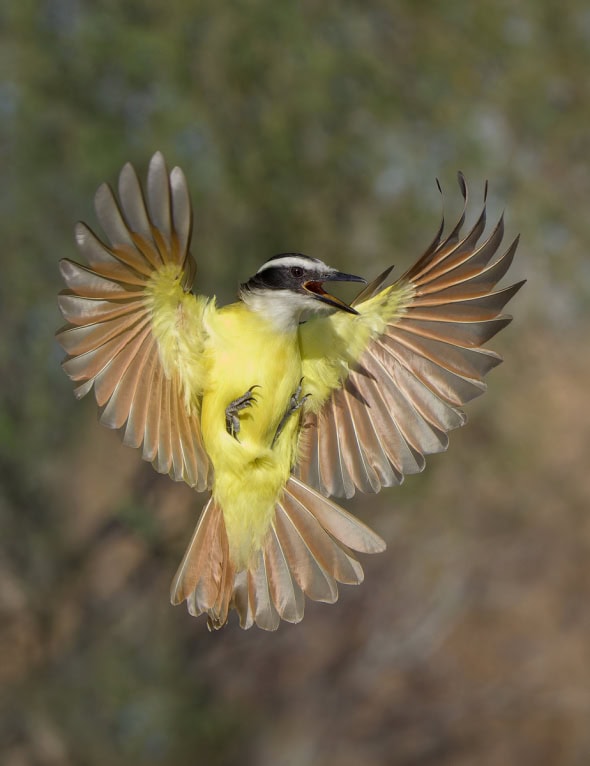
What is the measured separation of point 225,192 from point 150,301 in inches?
103

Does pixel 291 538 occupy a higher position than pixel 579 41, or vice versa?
pixel 579 41

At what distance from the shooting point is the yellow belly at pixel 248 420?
3301 mm

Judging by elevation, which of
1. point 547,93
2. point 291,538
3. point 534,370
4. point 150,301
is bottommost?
point 291,538

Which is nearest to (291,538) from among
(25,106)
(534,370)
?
(25,106)

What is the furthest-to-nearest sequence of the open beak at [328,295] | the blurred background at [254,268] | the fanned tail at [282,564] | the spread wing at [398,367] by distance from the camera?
the blurred background at [254,268] → the fanned tail at [282,564] → the spread wing at [398,367] → the open beak at [328,295]

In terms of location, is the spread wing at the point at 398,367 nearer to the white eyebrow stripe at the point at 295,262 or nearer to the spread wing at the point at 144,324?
the white eyebrow stripe at the point at 295,262

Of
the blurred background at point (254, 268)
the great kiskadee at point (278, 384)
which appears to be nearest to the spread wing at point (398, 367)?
the great kiskadee at point (278, 384)

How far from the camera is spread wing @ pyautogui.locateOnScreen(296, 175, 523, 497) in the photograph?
3.36 meters

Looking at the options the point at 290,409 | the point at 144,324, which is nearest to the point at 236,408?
the point at 290,409

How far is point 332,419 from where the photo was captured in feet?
12.3

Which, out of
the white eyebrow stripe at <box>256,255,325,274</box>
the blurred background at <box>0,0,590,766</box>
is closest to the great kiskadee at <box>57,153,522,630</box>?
the white eyebrow stripe at <box>256,255,325,274</box>

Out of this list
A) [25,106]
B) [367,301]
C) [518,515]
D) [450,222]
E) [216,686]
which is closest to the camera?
[367,301]

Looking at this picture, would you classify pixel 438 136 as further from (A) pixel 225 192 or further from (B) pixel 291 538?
(B) pixel 291 538

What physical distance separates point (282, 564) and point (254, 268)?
101 inches
